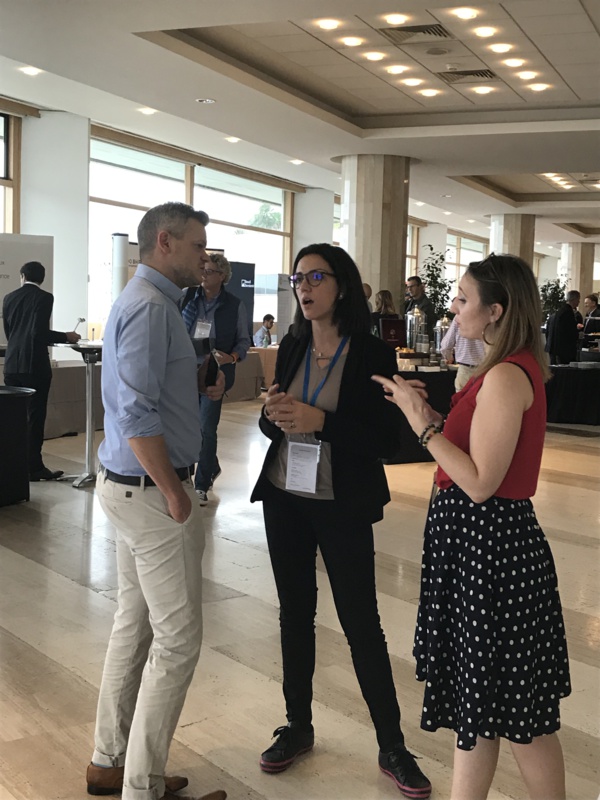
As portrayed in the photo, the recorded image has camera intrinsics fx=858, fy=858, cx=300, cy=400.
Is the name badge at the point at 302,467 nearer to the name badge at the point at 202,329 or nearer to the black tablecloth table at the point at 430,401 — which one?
the name badge at the point at 202,329

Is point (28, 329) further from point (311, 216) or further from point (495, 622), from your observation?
Answer: point (311, 216)

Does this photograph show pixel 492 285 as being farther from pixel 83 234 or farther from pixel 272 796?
pixel 83 234

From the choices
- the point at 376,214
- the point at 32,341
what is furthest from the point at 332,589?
the point at 376,214

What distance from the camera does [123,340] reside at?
2.11 m

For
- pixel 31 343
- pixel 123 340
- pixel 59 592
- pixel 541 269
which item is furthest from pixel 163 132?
pixel 541 269

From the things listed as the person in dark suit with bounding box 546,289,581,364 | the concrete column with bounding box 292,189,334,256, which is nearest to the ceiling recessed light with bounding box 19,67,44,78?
the person in dark suit with bounding box 546,289,581,364

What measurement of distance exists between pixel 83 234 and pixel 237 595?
10.4 metres

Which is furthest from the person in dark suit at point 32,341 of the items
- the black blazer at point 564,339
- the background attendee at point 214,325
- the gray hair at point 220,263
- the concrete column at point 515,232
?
the concrete column at point 515,232

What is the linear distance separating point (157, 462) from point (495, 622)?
0.88m

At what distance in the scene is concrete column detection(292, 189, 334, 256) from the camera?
20.1 metres

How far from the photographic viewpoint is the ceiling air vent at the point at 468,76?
9391 millimetres

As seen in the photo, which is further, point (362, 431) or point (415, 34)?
point (415, 34)

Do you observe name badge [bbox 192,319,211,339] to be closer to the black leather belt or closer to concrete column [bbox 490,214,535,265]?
the black leather belt

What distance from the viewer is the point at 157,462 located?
2086 mm
